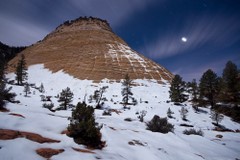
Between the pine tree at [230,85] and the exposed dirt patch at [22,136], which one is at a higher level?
the pine tree at [230,85]

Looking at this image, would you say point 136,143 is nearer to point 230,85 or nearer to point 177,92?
point 177,92

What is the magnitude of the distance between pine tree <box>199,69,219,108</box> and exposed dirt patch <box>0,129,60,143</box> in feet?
132

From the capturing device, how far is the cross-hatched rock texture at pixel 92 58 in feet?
205

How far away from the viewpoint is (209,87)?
1633 inches

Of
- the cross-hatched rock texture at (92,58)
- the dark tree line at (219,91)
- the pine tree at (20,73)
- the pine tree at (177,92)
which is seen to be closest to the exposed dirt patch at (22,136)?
the dark tree line at (219,91)

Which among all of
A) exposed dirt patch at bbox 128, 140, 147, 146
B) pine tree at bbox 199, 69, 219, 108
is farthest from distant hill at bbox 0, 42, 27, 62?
exposed dirt patch at bbox 128, 140, 147, 146

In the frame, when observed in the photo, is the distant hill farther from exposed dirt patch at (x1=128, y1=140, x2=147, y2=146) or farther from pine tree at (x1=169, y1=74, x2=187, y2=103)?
exposed dirt patch at (x1=128, y1=140, x2=147, y2=146)

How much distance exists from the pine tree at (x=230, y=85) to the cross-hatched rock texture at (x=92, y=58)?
25.8m

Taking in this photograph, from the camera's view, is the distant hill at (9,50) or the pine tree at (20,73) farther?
the distant hill at (9,50)

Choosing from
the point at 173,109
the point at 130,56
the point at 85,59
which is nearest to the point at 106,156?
the point at 173,109

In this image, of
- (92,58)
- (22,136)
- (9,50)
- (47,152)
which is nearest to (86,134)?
(47,152)

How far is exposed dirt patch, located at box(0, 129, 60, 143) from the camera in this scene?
20.1 ft

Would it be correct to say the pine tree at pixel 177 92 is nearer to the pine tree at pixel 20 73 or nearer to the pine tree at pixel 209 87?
the pine tree at pixel 209 87

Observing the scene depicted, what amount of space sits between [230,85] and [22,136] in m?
41.8
